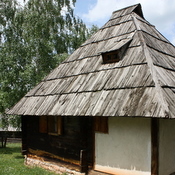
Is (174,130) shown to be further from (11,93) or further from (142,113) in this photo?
(11,93)

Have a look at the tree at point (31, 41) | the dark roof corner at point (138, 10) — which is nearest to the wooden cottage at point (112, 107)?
the dark roof corner at point (138, 10)

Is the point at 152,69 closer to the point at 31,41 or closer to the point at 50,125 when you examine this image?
the point at 50,125

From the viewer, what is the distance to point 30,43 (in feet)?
45.0

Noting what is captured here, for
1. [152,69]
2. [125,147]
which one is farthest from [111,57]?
[125,147]

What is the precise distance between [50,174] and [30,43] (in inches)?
362

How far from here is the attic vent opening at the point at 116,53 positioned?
19.9ft

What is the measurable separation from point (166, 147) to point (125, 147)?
891mm

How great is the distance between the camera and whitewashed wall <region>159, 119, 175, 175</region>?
4.69 metres

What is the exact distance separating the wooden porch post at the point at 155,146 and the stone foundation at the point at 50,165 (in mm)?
2395

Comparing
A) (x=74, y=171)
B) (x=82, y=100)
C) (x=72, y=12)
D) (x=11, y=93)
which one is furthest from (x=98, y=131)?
(x=72, y=12)

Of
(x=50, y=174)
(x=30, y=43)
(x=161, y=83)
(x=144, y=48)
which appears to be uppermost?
(x=30, y=43)

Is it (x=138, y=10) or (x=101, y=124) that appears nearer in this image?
(x=101, y=124)

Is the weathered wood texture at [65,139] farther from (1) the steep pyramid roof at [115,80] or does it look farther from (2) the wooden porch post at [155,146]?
(2) the wooden porch post at [155,146]

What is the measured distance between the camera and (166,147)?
16.0 ft
